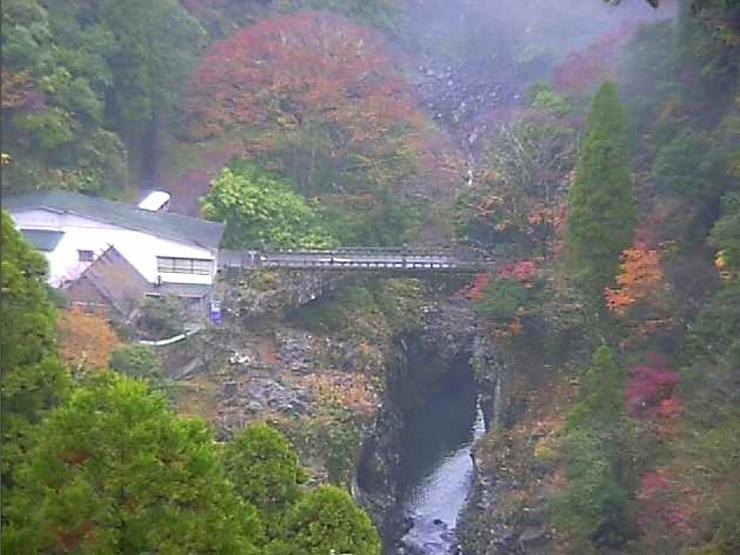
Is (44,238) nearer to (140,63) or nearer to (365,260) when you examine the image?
(140,63)

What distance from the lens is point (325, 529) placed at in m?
9.99

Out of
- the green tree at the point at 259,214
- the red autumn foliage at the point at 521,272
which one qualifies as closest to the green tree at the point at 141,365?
the green tree at the point at 259,214

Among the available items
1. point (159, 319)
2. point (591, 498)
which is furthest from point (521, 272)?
point (159, 319)

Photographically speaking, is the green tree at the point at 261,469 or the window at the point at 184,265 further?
the window at the point at 184,265

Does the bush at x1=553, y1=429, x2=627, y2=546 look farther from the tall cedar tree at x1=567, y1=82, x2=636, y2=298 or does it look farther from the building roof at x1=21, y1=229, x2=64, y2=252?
the building roof at x1=21, y1=229, x2=64, y2=252

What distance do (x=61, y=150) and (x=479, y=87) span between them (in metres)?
23.8

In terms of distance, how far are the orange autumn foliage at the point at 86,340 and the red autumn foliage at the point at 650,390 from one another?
973cm

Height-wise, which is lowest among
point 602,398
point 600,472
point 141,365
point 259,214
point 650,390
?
point 600,472

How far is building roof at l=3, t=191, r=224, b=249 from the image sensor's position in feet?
79.3

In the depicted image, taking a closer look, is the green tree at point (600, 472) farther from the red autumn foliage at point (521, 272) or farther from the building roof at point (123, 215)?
the building roof at point (123, 215)

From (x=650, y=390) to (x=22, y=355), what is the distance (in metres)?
12.1

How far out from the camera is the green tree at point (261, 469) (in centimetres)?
1041

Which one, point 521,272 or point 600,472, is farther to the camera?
point 521,272

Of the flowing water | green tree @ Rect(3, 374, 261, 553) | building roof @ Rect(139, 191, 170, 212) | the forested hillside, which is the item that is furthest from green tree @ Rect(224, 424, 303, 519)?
building roof @ Rect(139, 191, 170, 212)
